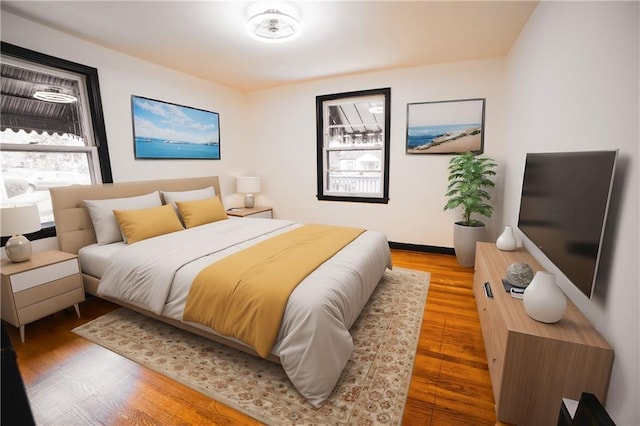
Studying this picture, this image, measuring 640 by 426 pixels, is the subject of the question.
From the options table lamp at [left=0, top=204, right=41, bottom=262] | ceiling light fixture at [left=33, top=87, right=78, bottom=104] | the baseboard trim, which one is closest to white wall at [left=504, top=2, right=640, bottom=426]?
the baseboard trim

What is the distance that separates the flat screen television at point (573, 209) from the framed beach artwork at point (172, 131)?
404 centimetres

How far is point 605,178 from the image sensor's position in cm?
127

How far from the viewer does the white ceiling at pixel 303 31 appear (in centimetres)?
238

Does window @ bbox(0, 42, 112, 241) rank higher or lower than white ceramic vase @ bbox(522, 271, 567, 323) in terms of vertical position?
higher

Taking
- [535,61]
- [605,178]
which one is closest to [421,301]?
[605,178]

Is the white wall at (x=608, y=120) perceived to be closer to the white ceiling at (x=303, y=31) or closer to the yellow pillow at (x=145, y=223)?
the white ceiling at (x=303, y=31)

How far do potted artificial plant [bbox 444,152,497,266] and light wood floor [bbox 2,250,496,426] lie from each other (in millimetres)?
1228

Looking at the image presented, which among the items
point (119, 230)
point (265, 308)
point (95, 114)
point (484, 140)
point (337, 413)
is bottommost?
point (337, 413)

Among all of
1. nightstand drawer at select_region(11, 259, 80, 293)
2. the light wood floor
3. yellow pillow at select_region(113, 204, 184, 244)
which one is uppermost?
yellow pillow at select_region(113, 204, 184, 244)

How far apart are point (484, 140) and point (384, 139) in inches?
50.2

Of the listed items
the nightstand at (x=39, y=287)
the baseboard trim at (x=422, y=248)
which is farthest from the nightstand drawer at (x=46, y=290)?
the baseboard trim at (x=422, y=248)

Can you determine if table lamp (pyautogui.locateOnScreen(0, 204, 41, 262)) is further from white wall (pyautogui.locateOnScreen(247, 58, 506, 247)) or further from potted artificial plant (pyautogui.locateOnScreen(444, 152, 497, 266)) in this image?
potted artificial plant (pyautogui.locateOnScreen(444, 152, 497, 266))

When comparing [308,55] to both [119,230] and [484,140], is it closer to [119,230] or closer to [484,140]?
[484,140]

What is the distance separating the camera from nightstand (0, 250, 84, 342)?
2070mm
